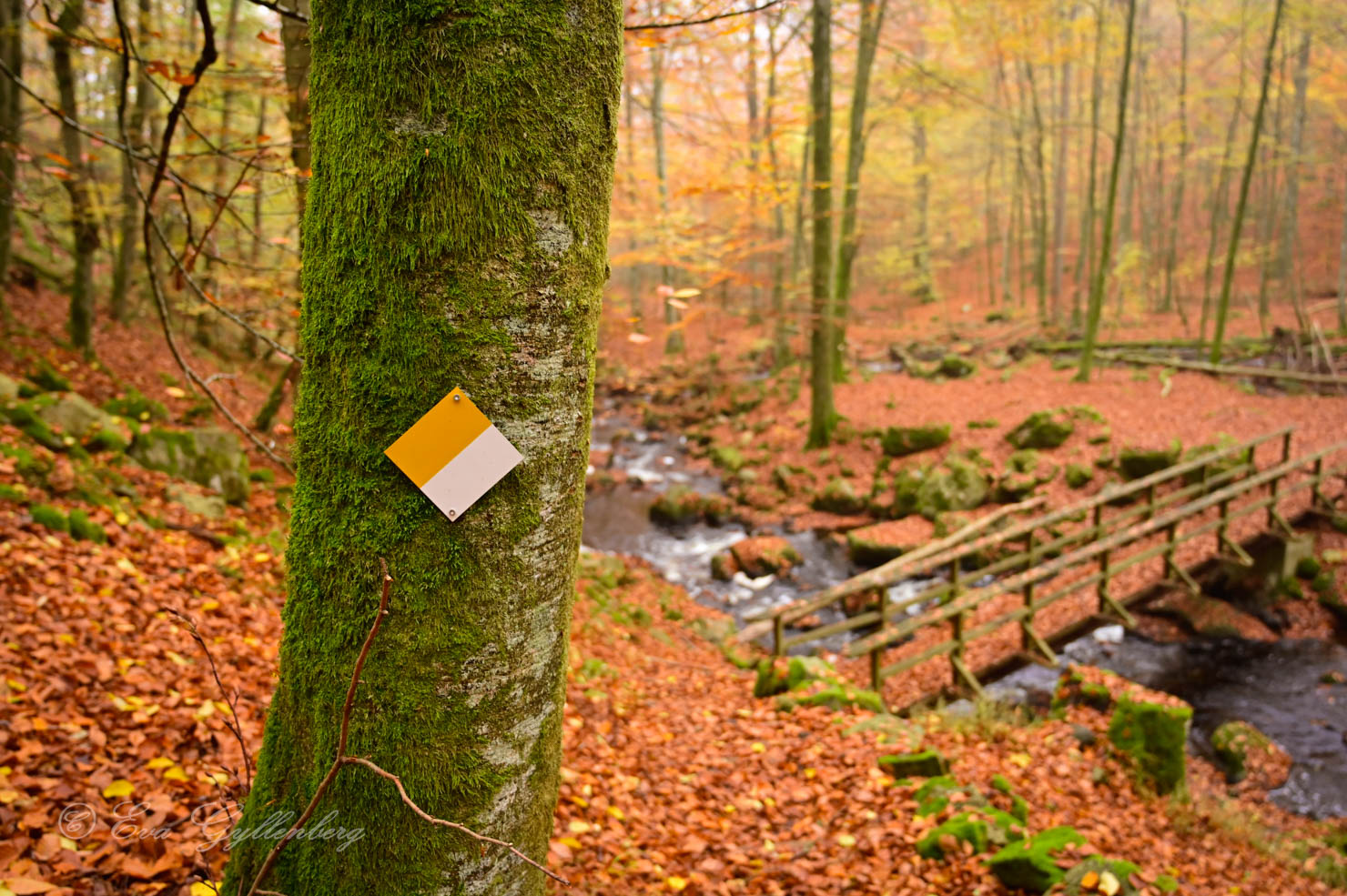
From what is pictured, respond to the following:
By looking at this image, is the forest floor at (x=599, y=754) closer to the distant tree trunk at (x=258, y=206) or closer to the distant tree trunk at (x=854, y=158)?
the distant tree trunk at (x=258, y=206)

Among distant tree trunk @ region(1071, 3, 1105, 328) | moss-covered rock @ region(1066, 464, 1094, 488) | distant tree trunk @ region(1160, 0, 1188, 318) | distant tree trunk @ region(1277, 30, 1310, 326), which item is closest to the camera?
moss-covered rock @ region(1066, 464, 1094, 488)

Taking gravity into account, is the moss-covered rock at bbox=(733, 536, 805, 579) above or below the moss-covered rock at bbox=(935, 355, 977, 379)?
below

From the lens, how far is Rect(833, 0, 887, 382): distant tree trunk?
41.7 ft

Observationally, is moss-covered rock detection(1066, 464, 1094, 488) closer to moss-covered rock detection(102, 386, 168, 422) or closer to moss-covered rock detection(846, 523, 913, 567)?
moss-covered rock detection(846, 523, 913, 567)

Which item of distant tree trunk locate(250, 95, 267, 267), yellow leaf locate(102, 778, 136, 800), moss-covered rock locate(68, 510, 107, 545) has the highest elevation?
distant tree trunk locate(250, 95, 267, 267)

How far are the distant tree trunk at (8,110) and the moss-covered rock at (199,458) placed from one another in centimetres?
206

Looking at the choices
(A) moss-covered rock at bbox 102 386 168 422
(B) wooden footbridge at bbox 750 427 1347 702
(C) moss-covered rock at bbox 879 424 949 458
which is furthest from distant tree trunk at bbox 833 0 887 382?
(A) moss-covered rock at bbox 102 386 168 422

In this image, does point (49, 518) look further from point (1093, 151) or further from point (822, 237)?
point (1093, 151)

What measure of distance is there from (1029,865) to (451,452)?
122 inches

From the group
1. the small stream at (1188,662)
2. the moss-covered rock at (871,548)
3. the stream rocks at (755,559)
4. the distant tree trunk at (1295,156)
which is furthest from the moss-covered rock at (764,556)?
the distant tree trunk at (1295,156)

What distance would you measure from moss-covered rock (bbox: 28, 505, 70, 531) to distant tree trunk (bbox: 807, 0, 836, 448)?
366 inches

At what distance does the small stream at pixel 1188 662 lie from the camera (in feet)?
20.3

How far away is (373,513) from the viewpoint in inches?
49.1

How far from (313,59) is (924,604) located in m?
9.18
